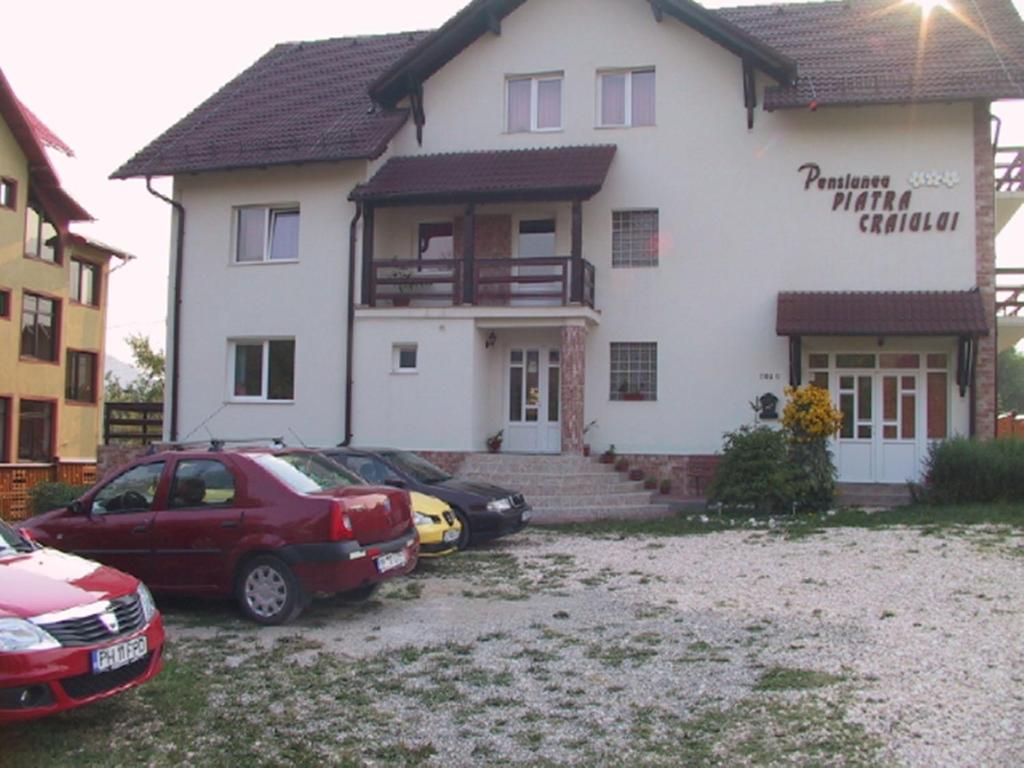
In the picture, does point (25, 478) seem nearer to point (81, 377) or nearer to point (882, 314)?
point (81, 377)

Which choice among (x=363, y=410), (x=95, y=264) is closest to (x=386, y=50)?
(x=363, y=410)

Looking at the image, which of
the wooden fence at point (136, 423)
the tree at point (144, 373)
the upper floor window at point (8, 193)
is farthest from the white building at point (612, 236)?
the tree at point (144, 373)

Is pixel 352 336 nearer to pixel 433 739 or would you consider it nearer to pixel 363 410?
pixel 363 410

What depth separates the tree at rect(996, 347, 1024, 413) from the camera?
6544 cm

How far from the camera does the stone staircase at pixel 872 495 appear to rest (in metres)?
18.0

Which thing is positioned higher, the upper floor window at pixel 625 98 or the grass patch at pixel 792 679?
the upper floor window at pixel 625 98

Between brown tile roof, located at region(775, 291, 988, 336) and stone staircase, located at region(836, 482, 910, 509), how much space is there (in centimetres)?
284

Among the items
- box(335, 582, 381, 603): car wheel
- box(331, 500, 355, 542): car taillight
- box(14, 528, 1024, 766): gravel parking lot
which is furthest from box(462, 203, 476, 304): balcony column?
box(331, 500, 355, 542): car taillight

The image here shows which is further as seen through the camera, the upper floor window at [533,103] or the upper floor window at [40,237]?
the upper floor window at [40,237]

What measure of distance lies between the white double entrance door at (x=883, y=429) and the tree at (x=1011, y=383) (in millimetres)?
50406

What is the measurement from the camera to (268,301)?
2158cm

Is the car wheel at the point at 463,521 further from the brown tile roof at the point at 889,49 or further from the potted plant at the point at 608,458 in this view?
the brown tile roof at the point at 889,49

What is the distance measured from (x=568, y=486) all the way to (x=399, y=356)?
4.67 m

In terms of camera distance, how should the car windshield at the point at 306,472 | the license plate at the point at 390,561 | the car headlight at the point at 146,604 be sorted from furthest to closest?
1. the car windshield at the point at 306,472
2. the license plate at the point at 390,561
3. the car headlight at the point at 146,604
